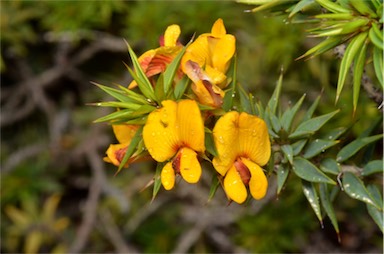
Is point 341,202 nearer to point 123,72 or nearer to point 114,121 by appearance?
point 123,72

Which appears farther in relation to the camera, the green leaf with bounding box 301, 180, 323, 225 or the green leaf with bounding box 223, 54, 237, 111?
the green leaf with bounding box 301, 180, 323, 225

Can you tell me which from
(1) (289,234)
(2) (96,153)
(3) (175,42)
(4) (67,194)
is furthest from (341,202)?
(3) (175,42)

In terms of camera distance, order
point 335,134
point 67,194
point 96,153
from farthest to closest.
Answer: point 67,194
point 96,153
point 335,134

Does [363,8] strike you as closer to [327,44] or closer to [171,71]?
[327,44]

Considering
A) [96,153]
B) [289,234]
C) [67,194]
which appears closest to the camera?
[289,234]

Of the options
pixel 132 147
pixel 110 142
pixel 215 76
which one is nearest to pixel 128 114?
pixel 132 147

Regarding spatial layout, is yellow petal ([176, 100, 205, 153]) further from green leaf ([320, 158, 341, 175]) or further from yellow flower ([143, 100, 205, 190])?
green leaf ([320, 158, 341, 175])

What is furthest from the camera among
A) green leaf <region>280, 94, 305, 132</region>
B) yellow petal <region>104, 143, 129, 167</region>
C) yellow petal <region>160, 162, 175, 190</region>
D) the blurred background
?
the blurred background

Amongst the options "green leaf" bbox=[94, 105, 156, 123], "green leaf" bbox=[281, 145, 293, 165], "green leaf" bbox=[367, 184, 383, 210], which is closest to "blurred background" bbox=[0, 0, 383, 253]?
→ "green leaf" bbox=[367, 184, 383, 210]
